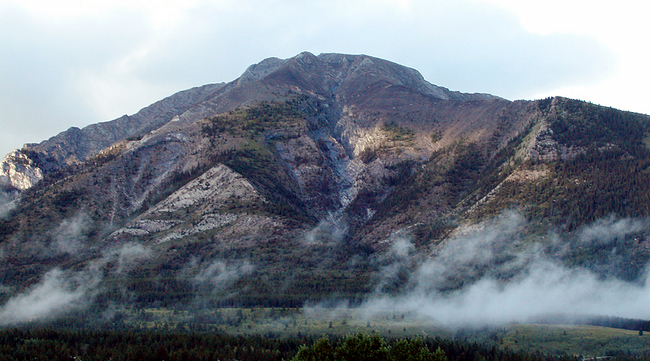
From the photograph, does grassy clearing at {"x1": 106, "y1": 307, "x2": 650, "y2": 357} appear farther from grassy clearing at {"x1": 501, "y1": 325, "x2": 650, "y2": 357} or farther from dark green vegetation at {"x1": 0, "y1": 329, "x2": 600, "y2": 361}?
dark green vegetation at {"x1": 0, "y1": 329, "x2": 600, "y2": 361}

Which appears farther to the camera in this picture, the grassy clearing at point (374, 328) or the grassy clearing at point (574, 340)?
the grassy clearing at point (374, 328)

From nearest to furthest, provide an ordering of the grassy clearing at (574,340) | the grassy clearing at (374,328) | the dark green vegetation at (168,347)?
1. the dark green vegetation at (168,347)
2. the grassy clearing at (574,340)
3. the grassy clearing at (374,328)

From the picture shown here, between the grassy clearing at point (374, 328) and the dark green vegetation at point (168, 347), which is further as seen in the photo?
the grassy clearing at point (374, 328)

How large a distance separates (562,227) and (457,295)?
4076 centimetres

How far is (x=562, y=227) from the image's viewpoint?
186125 mm

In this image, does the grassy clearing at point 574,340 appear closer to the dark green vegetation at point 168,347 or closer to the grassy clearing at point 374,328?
the grassy clearing at point 374,328

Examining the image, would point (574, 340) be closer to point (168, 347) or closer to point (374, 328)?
point (374, 328)

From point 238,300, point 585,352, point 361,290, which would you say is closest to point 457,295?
point 361,290

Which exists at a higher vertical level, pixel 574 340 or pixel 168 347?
pixel 168 347

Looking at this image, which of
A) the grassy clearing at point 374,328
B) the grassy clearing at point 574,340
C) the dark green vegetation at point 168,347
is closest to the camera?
the dark green vegetation at point 168,347

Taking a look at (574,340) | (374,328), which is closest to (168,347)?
(374,328)

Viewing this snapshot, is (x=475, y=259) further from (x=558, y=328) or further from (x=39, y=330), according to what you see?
(x=39, y=330)

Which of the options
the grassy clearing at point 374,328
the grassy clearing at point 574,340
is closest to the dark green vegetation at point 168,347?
the grassy clearing at point 574,340

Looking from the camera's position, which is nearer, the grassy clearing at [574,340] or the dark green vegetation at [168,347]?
the dark green vegetation at [168,347]
